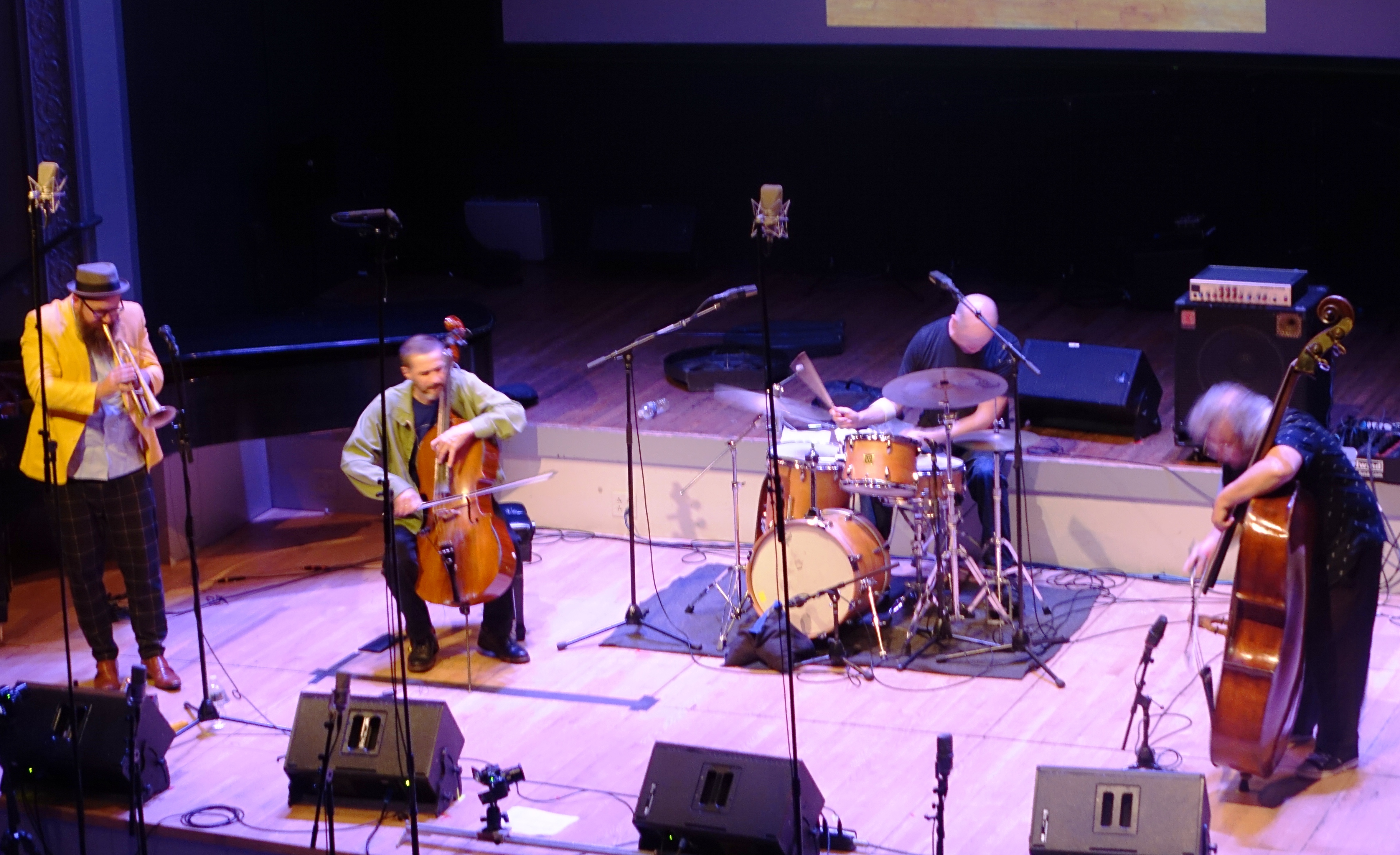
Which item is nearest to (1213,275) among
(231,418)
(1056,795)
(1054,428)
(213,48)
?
(1054,428)

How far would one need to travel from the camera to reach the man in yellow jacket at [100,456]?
18.8ft

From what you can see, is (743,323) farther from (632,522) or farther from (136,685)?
(136,685)

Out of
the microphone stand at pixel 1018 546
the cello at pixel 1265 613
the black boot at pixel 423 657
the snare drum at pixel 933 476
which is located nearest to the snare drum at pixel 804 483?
the snare drum at pixel 933 476

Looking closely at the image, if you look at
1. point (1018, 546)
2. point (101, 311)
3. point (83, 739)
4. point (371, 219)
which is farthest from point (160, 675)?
point (1018, 546)

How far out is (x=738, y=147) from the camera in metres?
10.2

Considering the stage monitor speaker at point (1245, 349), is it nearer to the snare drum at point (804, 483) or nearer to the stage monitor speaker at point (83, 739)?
the snare drum at point (804, 483)

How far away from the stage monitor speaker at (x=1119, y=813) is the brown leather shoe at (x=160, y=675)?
3237mm

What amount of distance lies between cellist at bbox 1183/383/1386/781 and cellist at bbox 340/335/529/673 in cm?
251

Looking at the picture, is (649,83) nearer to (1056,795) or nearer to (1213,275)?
(1213,275)

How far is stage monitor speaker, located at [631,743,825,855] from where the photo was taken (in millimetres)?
4602

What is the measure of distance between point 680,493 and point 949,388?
193cm

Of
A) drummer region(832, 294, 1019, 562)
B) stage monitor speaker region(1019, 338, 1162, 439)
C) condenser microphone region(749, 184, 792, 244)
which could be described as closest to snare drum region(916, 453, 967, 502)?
drummer region(832, 294, 1019, 562)

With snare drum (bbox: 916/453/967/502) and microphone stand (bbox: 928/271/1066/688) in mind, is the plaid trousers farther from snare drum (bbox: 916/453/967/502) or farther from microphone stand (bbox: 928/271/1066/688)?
microphone stand (bbox: 928/271/1066/688)

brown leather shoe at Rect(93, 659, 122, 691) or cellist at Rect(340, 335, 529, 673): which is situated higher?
cellist at Rect(340, 335, 529, 673)
